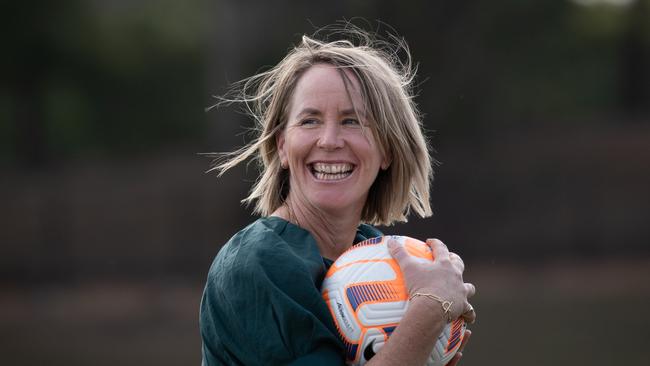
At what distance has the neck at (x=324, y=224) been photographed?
323 centimetres

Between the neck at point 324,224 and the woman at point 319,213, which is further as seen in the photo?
the neck at point 324,224

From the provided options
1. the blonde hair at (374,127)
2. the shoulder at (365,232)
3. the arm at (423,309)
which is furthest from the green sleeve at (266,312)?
the shoulder at (365,232)

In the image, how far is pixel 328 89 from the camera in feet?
10.3

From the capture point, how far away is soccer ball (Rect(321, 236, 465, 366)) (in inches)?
117

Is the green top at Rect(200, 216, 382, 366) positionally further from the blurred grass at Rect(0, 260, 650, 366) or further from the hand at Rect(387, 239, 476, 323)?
the blurred grass at Rect(0, 260, 650, 366)

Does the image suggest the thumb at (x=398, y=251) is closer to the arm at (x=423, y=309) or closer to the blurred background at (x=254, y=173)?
the arm at (x=423, y=309)

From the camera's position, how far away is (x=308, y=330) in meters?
2.83
